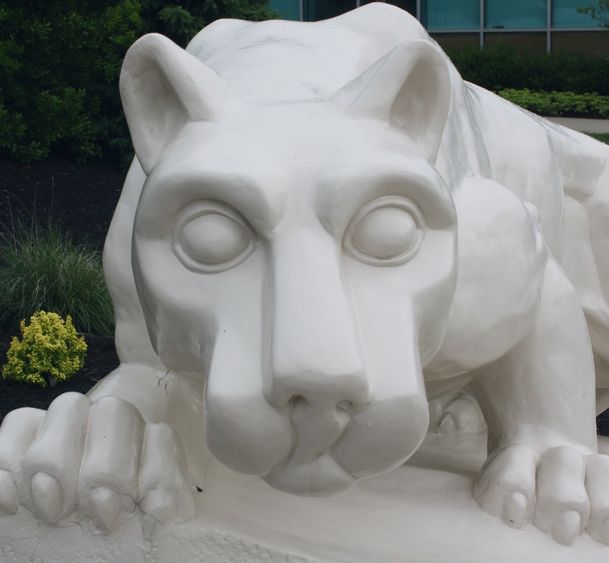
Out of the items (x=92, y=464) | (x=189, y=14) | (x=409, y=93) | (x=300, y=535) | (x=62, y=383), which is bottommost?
(x=62, y=383)

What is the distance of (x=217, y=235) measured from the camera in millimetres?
1880

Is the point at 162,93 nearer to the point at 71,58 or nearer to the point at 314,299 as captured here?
the point at 314,299

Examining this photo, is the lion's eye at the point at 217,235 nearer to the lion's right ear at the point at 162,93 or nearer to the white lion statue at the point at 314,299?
the white lion statue at the point at 314,299

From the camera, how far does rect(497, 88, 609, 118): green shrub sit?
50.9 ft

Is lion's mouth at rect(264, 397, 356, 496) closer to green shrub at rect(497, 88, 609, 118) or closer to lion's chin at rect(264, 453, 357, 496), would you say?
lion's chin at rect(264, 453, 357, 496)

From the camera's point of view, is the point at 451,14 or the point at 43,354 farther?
the point at 451,14

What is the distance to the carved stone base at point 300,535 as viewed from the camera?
246cm

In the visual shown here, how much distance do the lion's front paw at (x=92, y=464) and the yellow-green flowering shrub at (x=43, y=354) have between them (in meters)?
2.81

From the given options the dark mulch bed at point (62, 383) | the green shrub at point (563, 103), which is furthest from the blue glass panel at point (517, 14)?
the dark mulch bed at point (62, 383)

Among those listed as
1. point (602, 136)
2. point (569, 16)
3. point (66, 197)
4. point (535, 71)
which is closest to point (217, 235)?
point (66, 197)

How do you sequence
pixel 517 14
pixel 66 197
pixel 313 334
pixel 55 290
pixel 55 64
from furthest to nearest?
pixel 517 14 < pixel 55 64 < pixel 66 197 < pixel 55 290 < pixel 313 334

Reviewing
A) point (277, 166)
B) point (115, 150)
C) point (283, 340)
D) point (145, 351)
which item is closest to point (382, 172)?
point (277, 166)

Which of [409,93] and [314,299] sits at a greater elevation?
[409,93]

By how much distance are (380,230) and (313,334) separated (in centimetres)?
23
